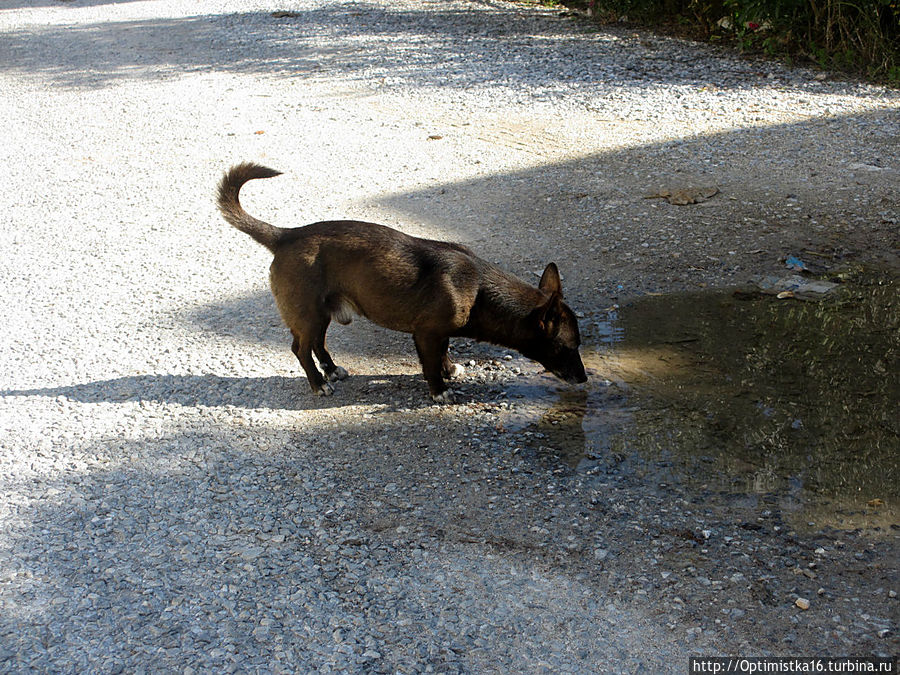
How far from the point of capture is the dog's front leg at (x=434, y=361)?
472cm

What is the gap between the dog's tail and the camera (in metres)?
4.89

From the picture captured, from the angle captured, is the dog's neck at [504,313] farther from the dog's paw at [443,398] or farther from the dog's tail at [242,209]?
the dog's tail at [242,209]

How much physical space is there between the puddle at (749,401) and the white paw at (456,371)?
34 cm

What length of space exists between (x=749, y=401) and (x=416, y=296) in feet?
6.16

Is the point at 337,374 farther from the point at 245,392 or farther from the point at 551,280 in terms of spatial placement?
the point at 551,280

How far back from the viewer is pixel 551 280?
4863 millimetres

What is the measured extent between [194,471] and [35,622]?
3.57 ft

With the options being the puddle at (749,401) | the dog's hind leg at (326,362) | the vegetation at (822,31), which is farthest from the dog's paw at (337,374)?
the vegetation at (822,31)

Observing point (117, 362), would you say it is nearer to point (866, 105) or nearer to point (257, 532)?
point (257, 532)

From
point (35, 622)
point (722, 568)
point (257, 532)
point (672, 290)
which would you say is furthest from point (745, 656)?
point (672, 290)

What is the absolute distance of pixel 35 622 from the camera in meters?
3.25

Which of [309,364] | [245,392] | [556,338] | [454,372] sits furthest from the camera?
[454,372]

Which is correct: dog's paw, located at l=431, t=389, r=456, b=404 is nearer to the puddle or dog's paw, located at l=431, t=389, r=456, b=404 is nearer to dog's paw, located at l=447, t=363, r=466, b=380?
dog's paw, located at l=447, t=363, r=466, b=380

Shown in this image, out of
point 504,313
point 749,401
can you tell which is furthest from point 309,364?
point 749,401
